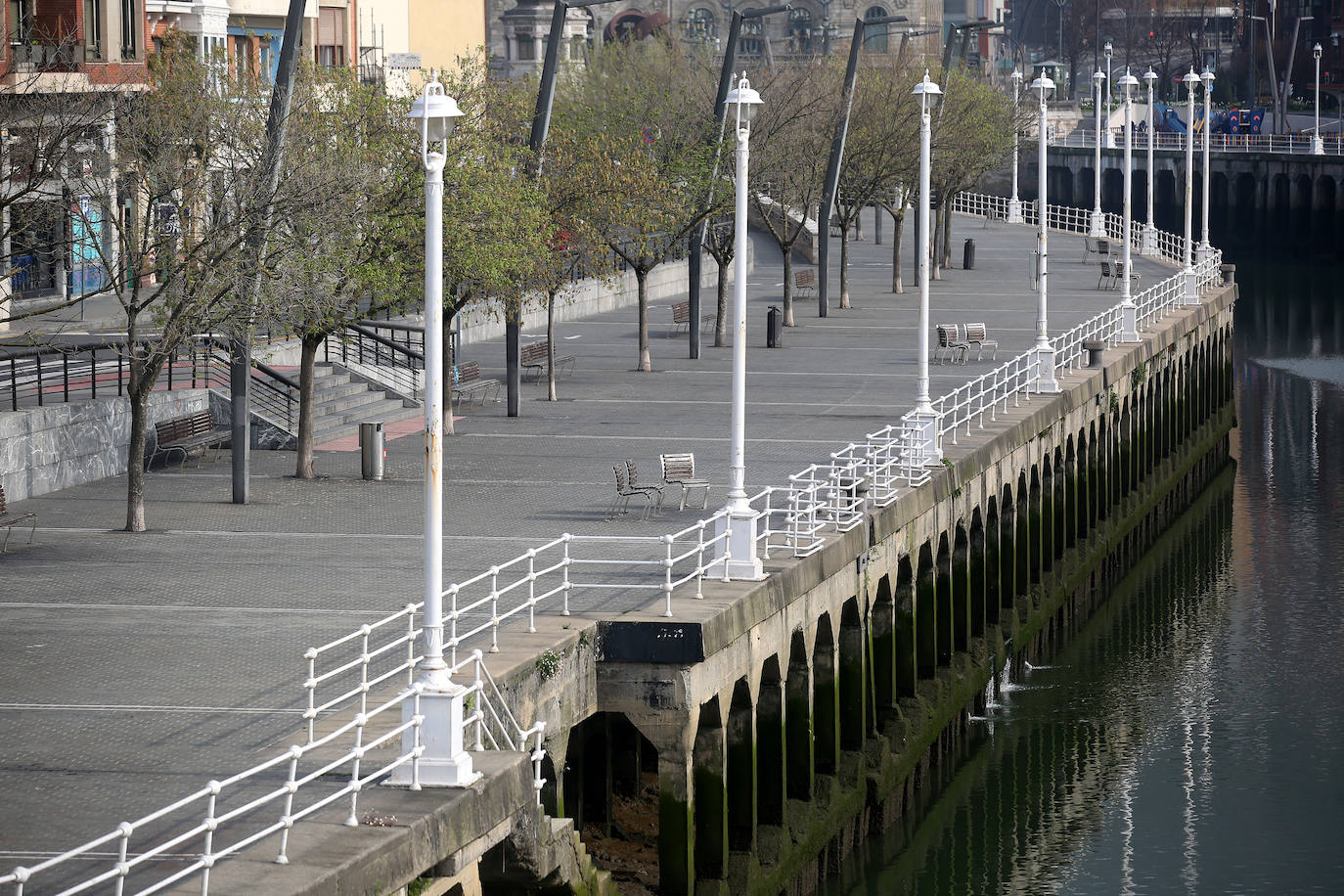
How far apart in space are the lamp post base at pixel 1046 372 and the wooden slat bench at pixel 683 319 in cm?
1831

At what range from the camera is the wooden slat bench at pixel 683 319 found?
61688mm

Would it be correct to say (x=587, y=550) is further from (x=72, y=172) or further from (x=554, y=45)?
(x=554, y=45)

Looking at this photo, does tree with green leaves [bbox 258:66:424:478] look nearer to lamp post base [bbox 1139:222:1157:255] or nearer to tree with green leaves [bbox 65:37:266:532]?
tree with green leaves [bbox 65:37:266:532]

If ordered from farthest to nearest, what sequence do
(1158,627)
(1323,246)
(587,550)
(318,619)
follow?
(1323,246) → (1158,627) → (587,550) → (318,619)

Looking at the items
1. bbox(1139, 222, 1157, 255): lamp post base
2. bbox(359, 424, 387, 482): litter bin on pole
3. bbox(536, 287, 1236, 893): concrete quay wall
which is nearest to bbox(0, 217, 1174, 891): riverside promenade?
bbox(359, 424, 387, 482): litter bin on pole

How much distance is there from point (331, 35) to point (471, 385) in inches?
1719

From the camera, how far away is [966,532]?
35.2 meters

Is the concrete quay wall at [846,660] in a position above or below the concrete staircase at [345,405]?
below

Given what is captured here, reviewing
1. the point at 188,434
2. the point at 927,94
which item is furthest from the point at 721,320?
the point at 927,94

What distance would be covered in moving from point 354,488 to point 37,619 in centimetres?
1049

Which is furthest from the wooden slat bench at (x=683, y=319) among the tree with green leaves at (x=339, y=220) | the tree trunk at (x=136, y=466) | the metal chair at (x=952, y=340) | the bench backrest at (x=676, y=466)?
the tree trunk at (x=136, y=466)

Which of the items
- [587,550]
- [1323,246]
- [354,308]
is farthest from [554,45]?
[1323,246]

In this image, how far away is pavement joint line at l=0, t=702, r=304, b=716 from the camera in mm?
19703

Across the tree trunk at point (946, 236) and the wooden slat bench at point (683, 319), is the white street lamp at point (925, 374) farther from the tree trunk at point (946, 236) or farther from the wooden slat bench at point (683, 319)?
the tree trunk at point (946, 236)
